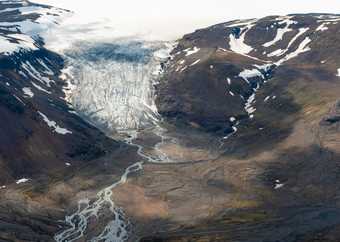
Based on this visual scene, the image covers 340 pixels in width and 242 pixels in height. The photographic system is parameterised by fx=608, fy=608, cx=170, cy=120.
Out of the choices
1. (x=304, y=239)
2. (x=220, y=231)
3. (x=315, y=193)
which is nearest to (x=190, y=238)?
(x=220, y=231)

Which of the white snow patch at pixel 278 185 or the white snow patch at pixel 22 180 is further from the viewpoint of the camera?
the white snow patch at pixel 22 180

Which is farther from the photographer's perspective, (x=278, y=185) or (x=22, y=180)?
(x=22, y=180)

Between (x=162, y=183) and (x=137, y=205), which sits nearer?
(x=137, y=205)

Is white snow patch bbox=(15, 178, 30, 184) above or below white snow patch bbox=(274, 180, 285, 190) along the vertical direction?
above

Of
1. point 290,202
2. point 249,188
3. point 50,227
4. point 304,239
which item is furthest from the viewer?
point 249,188

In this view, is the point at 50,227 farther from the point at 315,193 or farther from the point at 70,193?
the point at 315,193

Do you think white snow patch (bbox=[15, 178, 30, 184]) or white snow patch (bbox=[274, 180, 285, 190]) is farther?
white snow patch (bbox=[15, 178, 30, 184])

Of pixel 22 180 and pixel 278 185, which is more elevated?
pixel 22 180

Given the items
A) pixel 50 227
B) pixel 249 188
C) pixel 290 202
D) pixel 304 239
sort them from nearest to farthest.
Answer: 1. pixel 304 239
2. pixel 50 227
3. pixel 290 202
4. pixel 249 188

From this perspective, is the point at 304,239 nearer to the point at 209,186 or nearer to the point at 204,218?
the point at 204,218

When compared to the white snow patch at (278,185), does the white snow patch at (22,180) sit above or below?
above
